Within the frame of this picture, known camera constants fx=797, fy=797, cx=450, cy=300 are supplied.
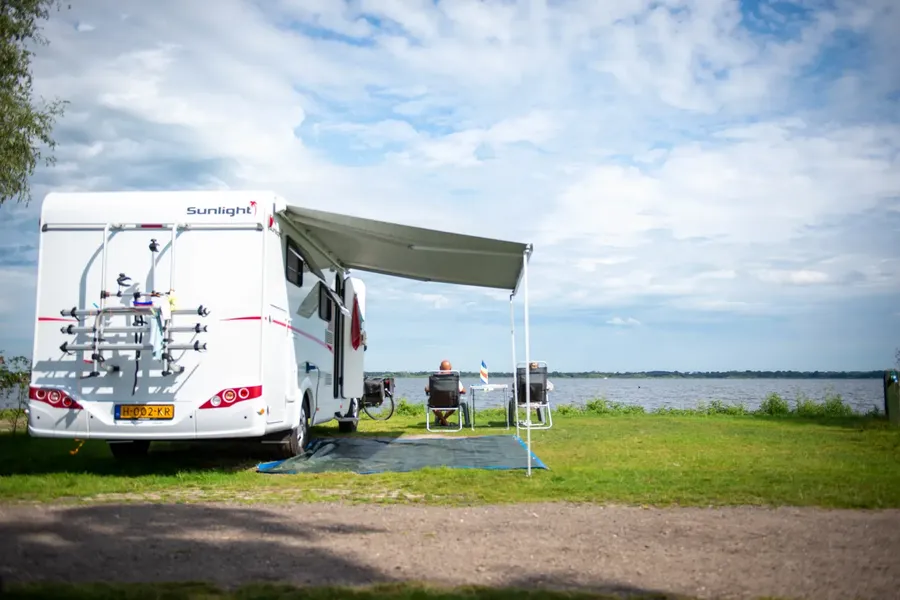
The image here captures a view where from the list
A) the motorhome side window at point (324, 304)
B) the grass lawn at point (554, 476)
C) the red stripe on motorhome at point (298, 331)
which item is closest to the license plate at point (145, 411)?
the grass lawn at point (554, 476)

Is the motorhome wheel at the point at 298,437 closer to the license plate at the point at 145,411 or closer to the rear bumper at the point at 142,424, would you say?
the rear bumper at the point at 142,424

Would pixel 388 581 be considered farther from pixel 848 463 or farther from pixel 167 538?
pixel 848 463

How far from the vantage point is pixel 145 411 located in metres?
6.56

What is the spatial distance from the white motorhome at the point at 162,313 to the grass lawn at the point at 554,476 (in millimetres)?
532

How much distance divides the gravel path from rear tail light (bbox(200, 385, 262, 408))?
147 centimetres

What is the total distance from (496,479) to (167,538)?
2.89 metres

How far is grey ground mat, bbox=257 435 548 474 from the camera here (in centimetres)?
738

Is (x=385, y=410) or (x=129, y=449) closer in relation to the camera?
(x=129, y=449)

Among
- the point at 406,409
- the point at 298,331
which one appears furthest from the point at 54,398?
the point at 406,409

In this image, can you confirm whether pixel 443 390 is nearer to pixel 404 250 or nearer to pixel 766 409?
pixel 404 250

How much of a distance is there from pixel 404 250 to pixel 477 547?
512cm

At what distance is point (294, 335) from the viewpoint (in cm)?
779

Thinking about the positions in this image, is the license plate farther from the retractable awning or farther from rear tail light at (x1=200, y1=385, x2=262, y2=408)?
the retractable awning

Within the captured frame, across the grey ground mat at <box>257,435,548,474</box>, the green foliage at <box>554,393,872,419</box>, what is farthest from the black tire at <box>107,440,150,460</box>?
the green foliage at <box>554,393,872,419</box>
